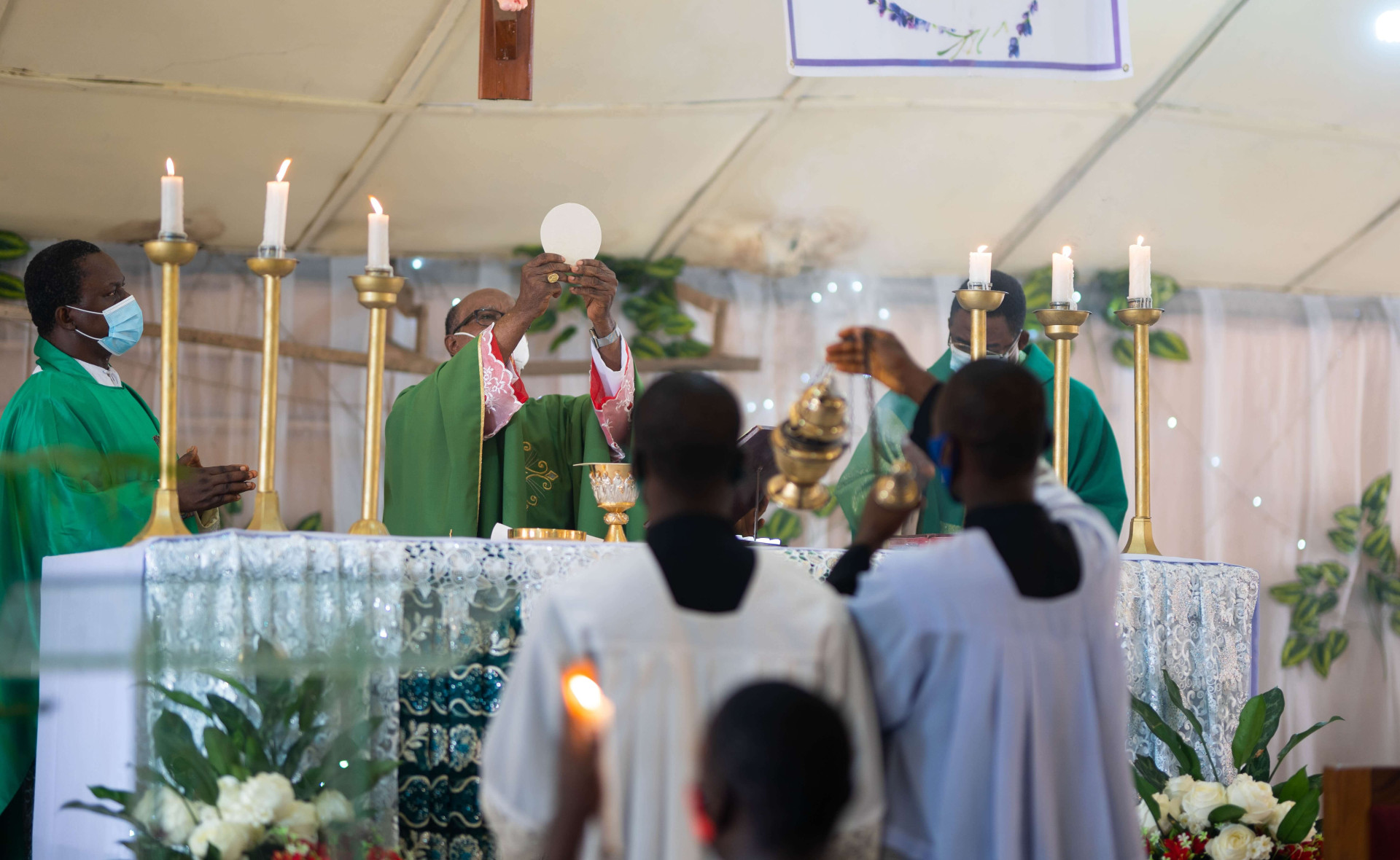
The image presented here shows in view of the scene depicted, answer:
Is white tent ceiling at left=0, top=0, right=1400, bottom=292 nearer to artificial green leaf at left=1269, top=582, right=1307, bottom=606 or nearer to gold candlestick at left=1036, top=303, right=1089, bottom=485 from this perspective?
artificial green leaf at left=1269, top=582, right=1307, bottom=606

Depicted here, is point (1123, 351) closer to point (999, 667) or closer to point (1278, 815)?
point (1278, 815)

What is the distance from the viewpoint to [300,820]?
8.63 ft

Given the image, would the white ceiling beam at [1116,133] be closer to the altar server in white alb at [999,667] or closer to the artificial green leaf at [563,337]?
the artificial green leaf at [563,337]

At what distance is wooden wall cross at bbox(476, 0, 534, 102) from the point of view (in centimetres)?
366

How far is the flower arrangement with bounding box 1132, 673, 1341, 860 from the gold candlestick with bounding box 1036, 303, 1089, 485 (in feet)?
2.08

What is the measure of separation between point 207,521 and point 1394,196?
15.7 feet

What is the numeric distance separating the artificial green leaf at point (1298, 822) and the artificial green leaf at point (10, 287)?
4740mm

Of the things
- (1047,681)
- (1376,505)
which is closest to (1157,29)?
(1376,505)

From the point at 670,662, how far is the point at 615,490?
145 centimetres

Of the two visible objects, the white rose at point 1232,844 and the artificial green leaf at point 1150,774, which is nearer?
the white rose at point 1232,844

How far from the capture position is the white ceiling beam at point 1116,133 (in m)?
4.96

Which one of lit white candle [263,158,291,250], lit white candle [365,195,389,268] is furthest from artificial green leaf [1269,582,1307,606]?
lit white candle [263,158,291,250]

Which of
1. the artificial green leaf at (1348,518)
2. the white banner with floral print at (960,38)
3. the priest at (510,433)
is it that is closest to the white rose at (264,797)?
the priest at (510,433)

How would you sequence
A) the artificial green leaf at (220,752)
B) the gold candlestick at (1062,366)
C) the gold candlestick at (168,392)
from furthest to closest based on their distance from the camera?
the gold candlestick at (1062,366) → the gold candlestick at (168,392) → the artificial green leaf at (220,752)
